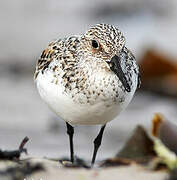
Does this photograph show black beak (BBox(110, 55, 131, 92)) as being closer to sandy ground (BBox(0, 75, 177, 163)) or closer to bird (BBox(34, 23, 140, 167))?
bird (BBox(34, 23, 140, 167))

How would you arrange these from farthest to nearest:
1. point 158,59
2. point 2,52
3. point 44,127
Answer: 1. point 2,52
2. point 158,59
3. point 44,127

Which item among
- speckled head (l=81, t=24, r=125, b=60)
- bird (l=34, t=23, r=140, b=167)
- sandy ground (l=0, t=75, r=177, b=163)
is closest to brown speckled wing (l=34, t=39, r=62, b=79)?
bird (l=34, t=23, r=140, b=167)

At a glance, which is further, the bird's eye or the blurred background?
the blurred background

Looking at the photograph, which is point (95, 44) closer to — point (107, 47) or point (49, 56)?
point (107, 47)

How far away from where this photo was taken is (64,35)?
11.1 meters

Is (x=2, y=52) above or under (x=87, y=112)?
under

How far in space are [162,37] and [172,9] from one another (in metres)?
1.54

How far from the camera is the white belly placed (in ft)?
15.4

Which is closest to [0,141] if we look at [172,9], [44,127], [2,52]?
[44,127]

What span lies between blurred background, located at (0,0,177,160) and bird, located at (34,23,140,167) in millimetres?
2097

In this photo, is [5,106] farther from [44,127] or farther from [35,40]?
[35,40]

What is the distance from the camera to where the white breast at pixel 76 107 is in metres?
4.69

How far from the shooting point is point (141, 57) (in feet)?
31.7

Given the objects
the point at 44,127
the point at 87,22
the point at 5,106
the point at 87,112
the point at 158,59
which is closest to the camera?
the point at 87,112
